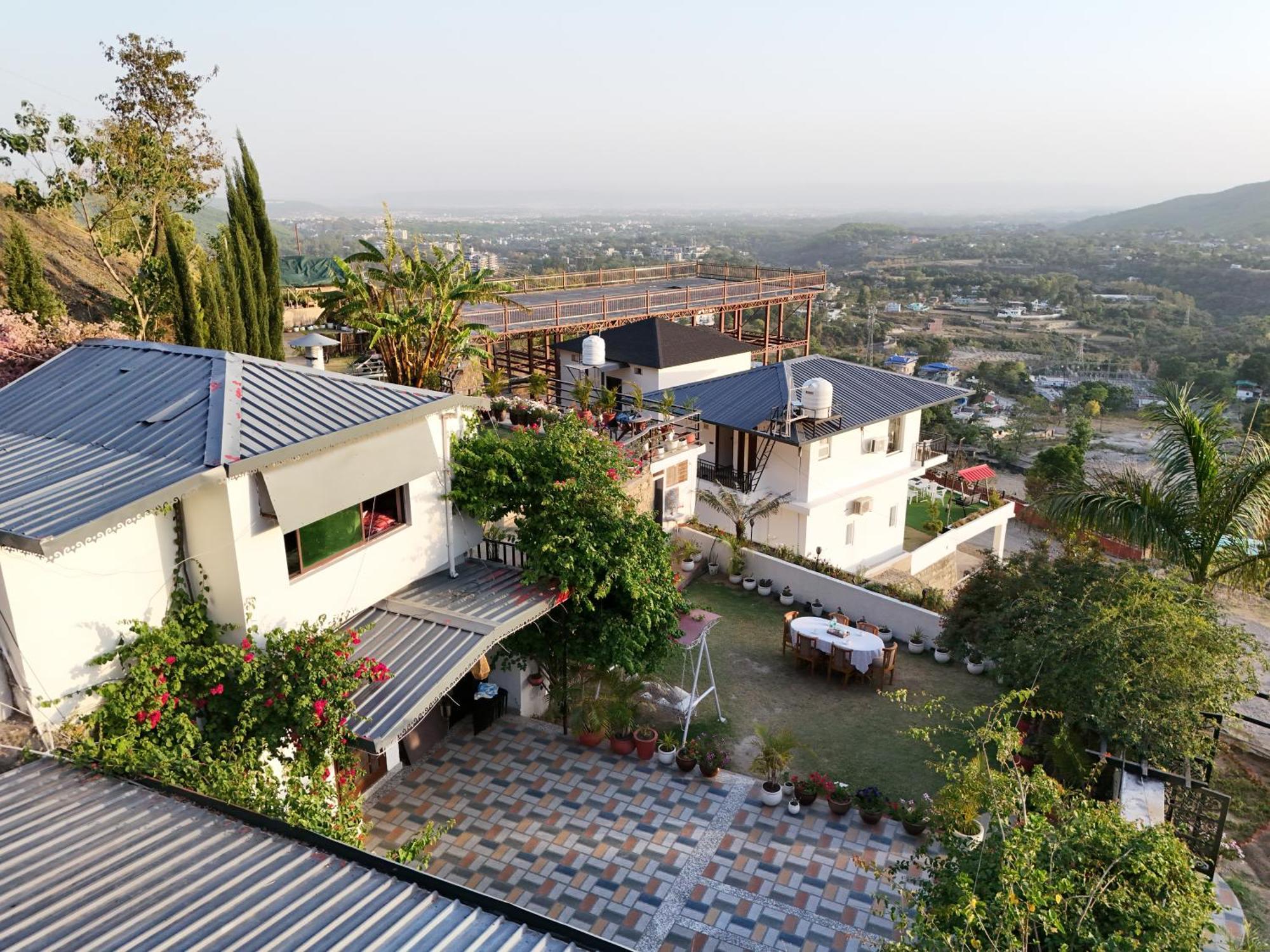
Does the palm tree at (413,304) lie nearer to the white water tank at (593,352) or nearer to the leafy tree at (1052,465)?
the white water tank at (593,352)

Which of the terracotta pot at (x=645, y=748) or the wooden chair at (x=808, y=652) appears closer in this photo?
the terracotta pot at (x=645, y=748)

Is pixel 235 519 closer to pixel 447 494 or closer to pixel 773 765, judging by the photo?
pixel 447 494

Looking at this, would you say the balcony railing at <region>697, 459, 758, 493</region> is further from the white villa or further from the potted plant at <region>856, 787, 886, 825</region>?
the potted plant at <region>856, 787, 886, 825</region>

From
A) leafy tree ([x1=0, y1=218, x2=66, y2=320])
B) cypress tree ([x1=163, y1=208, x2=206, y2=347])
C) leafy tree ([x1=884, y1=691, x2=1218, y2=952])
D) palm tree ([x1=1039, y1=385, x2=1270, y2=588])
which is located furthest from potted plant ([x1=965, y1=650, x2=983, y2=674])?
leafy tree ([x1=0, y1=218, x2=66, y2=320])

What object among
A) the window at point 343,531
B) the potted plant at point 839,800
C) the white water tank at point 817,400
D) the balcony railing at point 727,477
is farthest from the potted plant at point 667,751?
the white water tank at point 817,400

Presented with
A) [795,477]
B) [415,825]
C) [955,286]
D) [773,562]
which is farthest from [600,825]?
[955,286]
